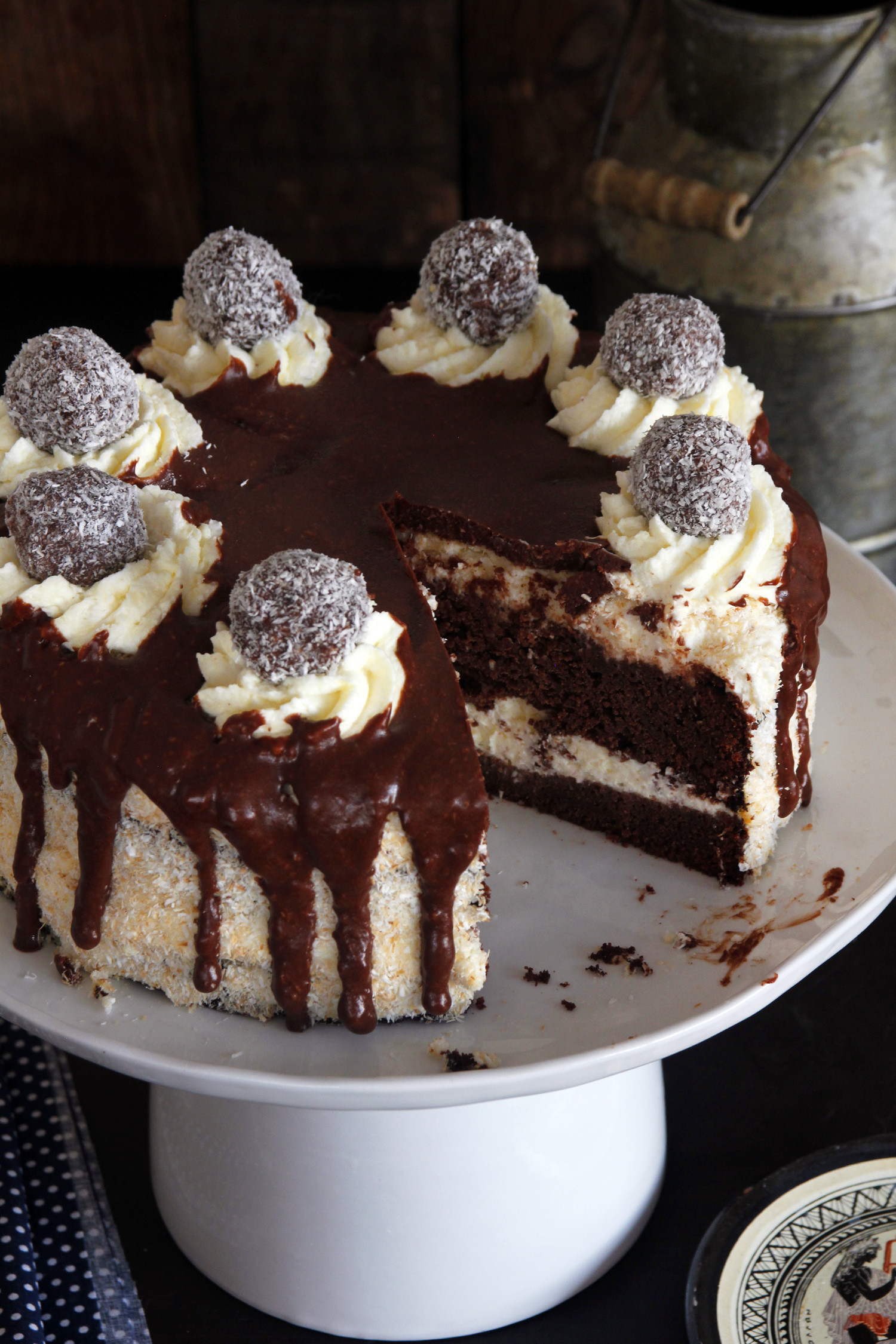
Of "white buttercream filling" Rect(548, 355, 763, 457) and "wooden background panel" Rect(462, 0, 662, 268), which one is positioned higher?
"white buttercream filling" Rect(548, 355, 763, 457)

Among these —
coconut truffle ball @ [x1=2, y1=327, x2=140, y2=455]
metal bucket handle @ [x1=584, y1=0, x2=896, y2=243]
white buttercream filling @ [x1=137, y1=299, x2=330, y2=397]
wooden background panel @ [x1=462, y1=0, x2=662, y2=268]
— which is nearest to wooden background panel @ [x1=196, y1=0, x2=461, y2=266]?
wooden background panel @ [x1=462, y1=0, x2=662, y2=268]

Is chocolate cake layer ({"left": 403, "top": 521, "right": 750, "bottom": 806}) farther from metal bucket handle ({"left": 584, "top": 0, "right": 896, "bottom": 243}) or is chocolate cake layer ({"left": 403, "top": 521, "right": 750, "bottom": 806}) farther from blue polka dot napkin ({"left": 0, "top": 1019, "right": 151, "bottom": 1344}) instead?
metal bucket handle ({"left": 584, "top": 0, "right": 896, "bottom": 243})

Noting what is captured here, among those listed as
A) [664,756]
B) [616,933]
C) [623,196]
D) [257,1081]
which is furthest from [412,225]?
[257,1081]

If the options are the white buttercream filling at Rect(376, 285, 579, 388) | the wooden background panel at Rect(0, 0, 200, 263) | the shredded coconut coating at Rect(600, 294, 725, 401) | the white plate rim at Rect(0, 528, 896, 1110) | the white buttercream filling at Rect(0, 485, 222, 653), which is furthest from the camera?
the wooden background panel at Rect(0, 0, 200, 263)

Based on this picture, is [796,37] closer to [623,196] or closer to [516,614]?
[623,196]

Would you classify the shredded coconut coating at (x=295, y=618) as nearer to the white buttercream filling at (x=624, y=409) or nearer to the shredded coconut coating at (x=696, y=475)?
the shredded coconut coating at (x=696, y=475)

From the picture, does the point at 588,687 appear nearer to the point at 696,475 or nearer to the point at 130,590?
the point at 696,475
